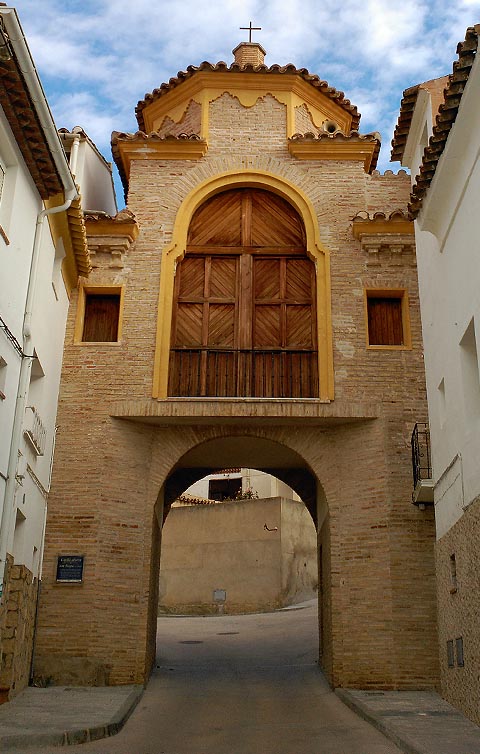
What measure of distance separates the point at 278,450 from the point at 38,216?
6.56m

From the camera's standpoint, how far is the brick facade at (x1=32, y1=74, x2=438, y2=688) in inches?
506

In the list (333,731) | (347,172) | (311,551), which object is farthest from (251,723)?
(311,551)

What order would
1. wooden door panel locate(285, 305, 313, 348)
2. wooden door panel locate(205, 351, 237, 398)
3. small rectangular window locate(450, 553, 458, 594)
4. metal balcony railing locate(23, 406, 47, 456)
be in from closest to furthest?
small rectangular window locate(450, 553, 458, 594) < metal balcony railing locate(23, 406, 47, 456) < wooden door panel locate(205, 351, 237, 398) < wooden door panel locate(285, 305, 313, 348)

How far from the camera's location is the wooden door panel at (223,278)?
15.0m

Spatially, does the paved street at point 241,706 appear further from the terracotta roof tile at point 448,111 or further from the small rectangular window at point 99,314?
the terracotta roof tile at point 448,111

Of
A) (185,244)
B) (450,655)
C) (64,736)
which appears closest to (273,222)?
(185,244)

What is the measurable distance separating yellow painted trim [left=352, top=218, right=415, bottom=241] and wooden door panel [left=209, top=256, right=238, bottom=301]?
236cm

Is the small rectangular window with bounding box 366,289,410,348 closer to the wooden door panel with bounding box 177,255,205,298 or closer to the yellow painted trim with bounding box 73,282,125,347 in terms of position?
the wooden door panel with bounding box 177,255,205,298

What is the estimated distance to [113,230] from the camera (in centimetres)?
1496

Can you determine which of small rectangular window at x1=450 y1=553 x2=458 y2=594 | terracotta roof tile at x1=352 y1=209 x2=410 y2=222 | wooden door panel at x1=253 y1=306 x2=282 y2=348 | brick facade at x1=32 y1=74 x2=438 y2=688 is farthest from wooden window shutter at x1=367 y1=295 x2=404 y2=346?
small rectangular window at x1=450 y1=553 x2=458 y2=594

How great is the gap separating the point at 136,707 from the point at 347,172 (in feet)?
33.3

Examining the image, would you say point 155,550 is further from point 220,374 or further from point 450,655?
point 450,655

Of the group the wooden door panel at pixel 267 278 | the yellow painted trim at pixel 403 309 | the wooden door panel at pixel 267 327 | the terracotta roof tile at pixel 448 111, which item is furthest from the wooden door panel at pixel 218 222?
the terracotta roof tile at pixel 448 111

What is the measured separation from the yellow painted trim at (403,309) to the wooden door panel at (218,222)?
105 inches
